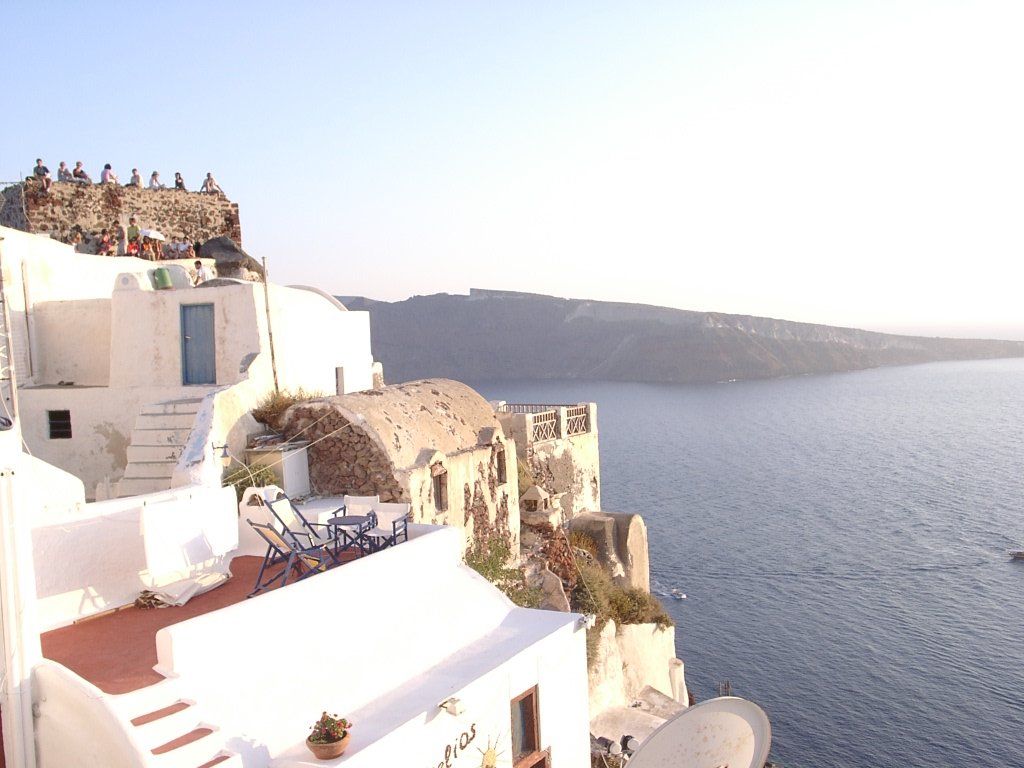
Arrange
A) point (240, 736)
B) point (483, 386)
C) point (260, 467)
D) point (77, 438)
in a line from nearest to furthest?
point (240, 736) → point (260, 467) → point (77, 438) → point (483, 386)

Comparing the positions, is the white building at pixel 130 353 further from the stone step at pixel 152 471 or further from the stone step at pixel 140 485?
the stone step at pixel 140 485

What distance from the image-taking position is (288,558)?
8641 mm

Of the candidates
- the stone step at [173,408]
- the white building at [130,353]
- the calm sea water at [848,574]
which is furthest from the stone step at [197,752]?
the calm sea water at [848,574]

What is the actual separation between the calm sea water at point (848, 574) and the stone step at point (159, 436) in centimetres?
1961

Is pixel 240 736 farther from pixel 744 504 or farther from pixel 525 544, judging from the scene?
pixel 744 504

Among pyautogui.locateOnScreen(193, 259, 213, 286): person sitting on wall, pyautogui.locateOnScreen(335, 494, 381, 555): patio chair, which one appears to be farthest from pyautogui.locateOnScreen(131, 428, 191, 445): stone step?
pyautogui.locateOnScreen(193, 259, 213, 286): person sitting on wall

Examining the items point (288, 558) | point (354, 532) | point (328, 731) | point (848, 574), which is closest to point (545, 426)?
point (354, 532)

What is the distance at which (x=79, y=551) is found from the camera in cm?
785

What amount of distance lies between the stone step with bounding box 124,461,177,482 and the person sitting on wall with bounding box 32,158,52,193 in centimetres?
1028

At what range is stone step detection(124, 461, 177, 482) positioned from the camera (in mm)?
11672

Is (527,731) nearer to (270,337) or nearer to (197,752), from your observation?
(197,752)

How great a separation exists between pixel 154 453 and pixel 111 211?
10161mm

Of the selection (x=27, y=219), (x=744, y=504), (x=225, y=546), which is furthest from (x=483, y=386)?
(x=225, y=546)

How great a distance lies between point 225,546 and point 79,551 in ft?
4.65
